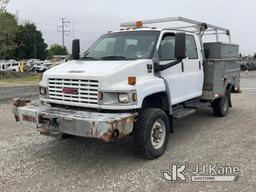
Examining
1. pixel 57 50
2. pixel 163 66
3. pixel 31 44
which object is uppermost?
pixel 31 44

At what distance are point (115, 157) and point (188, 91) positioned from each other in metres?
2.37

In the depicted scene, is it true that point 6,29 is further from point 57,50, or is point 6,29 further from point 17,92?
point 57,50

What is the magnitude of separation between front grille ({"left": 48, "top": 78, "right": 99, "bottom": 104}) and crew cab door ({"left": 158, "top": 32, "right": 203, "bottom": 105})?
150cm

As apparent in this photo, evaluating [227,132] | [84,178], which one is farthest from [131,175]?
[227,132]

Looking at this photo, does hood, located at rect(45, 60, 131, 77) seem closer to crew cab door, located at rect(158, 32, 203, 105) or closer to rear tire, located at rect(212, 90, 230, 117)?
crew cab door, located at rect(158, 32, 203, 105)

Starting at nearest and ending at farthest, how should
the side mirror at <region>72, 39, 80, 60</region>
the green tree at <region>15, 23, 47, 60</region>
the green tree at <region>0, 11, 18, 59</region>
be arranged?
the side mirror at <region>72, 39, 80, 60</region> → the green tree at <region>0, 11, 18, 59</region> → the green tree at <region>15, 23, 47, 60</region>

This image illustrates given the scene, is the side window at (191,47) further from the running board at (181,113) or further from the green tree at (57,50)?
the green tree at (57,50)

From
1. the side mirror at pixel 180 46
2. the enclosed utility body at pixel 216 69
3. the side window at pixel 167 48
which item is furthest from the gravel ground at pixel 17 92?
the side mirror at pixel 180 46

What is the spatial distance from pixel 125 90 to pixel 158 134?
3.82 ft

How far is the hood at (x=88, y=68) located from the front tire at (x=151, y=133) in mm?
911

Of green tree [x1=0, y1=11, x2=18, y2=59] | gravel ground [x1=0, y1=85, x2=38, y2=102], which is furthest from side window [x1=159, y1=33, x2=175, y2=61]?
green tree [x1=0, y1=11, x2=18, y2=59]

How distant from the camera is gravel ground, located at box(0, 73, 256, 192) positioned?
4.45 meters

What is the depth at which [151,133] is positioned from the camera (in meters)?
5.34

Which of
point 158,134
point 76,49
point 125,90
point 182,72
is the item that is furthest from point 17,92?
point 125,90
